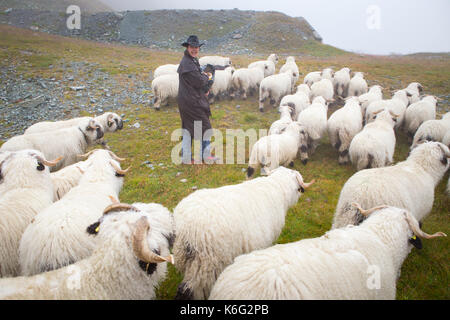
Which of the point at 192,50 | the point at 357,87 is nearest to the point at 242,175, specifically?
the point at 192,50

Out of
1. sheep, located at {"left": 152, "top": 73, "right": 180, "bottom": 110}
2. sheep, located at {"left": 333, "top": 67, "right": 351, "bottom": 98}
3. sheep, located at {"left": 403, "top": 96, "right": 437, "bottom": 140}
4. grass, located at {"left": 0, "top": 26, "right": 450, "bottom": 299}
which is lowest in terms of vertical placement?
grass, located at {"left": 0, "top": 26, "right": 450, "bottom": 299}

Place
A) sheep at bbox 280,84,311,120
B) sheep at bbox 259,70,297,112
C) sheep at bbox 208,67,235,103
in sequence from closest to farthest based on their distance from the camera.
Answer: sheep at bbox 280,84,311,120
sheep at bbox 259,70,297,112
sheep at bbox 208,67,235,103

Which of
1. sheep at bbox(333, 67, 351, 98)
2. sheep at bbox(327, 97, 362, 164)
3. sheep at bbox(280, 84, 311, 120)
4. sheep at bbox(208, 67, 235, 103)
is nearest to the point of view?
sheep at bbox(327, 97, 362, 164)

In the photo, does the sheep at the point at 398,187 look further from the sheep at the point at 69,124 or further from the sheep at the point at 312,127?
the sheep at the point at 69,124

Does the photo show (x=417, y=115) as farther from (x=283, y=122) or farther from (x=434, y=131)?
(x=283, y=122)

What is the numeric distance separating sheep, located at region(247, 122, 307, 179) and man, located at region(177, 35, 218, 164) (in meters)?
1.50

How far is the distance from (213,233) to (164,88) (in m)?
9.76

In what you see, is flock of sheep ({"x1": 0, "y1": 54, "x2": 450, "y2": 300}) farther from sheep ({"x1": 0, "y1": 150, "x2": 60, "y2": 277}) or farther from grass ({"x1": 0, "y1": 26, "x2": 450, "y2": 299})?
grass ({"x1": 0, "y1": 26, "x2": 450, "y2": 299})

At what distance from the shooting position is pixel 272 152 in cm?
609

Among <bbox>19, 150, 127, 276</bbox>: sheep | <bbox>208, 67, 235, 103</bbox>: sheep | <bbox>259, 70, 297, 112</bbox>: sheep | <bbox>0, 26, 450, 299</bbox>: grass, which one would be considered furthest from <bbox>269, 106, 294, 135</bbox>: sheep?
<bbox>19, 150, 127, 276</bbox>: sheep

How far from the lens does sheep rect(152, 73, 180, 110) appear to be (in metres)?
11.1

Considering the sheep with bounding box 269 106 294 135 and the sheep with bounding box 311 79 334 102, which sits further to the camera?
the sheep with bounding box 311 79 334 102

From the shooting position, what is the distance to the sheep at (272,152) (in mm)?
6086

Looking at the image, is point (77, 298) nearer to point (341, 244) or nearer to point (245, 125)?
point (341, 244)
